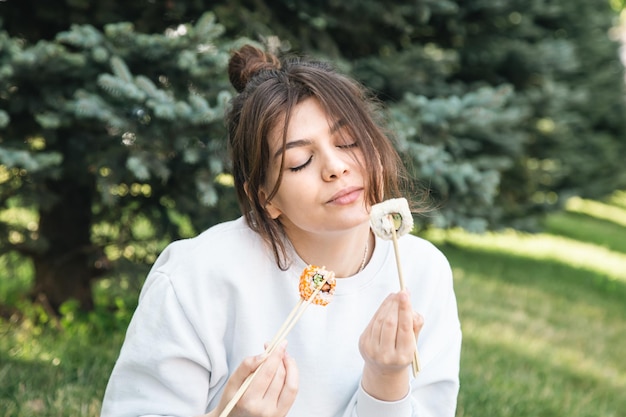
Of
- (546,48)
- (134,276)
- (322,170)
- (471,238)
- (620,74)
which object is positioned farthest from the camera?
(620,74)

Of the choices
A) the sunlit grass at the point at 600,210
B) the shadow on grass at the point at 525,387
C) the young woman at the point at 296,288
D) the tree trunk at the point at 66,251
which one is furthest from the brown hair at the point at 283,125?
the sunlit grass at the point at 600,210

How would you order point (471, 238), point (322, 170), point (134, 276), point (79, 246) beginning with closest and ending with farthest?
point (322, 170) < point (134, 276) < point (79, 246) < point (471, 238)

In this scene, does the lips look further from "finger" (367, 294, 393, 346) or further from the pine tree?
the pine tree

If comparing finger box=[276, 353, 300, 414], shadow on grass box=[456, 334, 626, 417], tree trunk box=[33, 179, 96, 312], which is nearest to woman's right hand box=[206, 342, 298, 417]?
finger box=[276, 353, 300, 414]

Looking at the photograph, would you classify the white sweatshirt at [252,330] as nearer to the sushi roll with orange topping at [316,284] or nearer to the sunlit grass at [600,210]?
the sushi roll with orange topping at [316,284]

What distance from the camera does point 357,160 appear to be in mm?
1765

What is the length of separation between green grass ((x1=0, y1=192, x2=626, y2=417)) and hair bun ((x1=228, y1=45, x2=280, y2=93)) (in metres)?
1.19

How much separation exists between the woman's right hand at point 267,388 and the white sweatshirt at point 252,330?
22 centimetres

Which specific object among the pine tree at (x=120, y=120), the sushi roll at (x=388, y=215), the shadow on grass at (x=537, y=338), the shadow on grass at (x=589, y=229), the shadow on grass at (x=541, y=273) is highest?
the sushi roll at (x=388, y=215)

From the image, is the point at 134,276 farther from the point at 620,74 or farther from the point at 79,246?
the point at 620,74

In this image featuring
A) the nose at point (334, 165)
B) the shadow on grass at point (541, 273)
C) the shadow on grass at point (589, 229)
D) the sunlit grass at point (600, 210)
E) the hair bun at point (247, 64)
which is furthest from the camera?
the sunlit grass at point (600, 210)

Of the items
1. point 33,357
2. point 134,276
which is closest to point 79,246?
point 134,276

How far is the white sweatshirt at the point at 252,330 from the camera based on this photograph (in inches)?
70.1

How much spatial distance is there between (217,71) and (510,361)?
2.08 meters
